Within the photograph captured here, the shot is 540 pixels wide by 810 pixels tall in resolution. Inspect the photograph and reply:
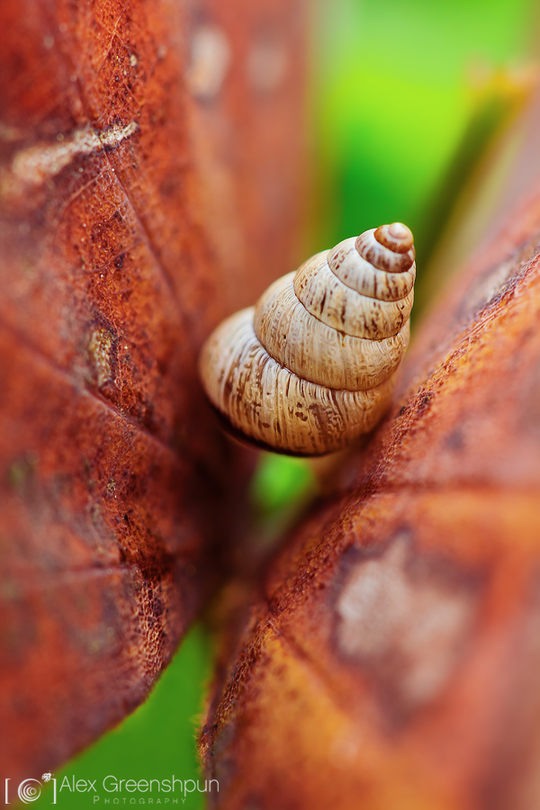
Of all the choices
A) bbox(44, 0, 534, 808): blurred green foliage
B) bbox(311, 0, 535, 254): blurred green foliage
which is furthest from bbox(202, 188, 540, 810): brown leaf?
bbox(311, 0, 535, 254): blurred green foliage

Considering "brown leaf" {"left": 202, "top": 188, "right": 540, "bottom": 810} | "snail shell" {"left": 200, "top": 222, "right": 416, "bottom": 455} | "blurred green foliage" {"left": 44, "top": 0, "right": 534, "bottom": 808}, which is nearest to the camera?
"brown leaf" {"left": 202, "top": 188, "right": 540, "bottom": 810}

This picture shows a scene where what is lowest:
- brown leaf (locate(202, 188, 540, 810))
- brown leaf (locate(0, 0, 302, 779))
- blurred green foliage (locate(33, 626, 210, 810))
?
blurred green foliage (locate(33, 626, 210, 810))

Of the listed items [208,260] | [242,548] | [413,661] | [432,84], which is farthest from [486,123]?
[413,661]

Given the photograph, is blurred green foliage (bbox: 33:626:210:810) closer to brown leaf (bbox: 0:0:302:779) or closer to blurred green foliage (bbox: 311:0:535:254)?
brown leaf (bbox: 0:0:302:779)

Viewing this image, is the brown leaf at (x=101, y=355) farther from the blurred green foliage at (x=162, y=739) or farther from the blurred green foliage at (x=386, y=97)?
the blurred green foliage at (x=386, y=97)

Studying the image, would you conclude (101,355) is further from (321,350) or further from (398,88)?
(398,88)

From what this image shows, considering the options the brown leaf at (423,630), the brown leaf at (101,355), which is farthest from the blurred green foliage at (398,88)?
the brown leaf at (423,630)
